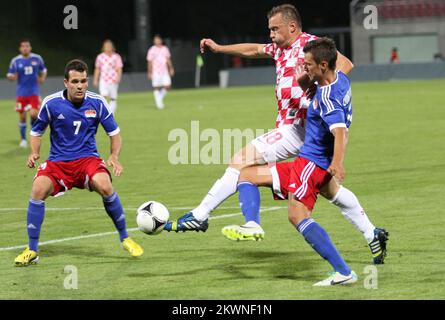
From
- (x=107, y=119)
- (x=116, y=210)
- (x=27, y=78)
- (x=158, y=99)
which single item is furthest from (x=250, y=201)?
(x=158, y=99)

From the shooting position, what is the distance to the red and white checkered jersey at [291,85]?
9.26 m

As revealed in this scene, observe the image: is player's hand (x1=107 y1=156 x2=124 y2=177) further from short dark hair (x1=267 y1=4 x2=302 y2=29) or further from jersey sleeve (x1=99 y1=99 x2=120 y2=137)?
short dark hair (x1=267 y1=4 x2=302 y2=29)

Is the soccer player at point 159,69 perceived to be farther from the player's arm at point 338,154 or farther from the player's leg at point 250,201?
the player's arm at point 338,154

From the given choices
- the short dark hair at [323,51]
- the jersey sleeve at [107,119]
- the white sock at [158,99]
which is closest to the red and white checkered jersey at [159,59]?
the white sock at [158,99]

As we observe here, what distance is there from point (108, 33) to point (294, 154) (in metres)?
55.2

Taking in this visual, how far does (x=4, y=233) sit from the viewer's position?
1130 cm

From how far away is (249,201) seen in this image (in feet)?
29.2

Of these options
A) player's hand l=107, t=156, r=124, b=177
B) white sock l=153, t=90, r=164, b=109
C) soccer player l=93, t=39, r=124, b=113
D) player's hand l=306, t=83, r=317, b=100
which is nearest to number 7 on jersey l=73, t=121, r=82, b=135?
player's hand l=107, t=156, r=124, b=177

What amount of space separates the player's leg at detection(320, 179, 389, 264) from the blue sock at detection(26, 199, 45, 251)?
103 inches

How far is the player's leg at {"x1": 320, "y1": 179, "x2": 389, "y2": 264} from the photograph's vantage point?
8.68 metres

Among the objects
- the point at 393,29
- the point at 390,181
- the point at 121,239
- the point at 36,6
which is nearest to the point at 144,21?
the point at 36,6

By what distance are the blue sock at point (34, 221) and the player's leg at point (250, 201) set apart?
6.07 ft

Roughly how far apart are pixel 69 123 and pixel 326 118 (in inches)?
111
